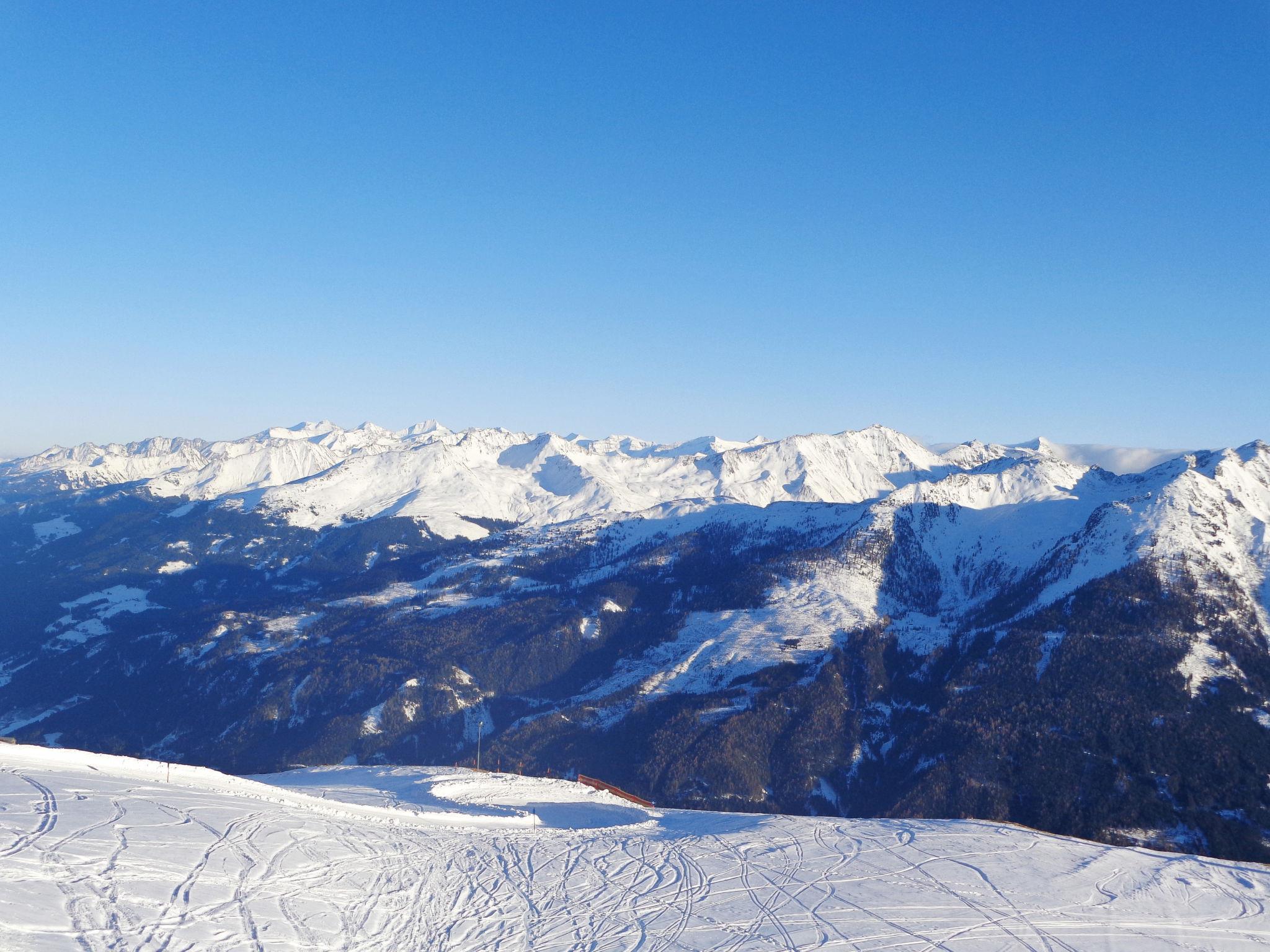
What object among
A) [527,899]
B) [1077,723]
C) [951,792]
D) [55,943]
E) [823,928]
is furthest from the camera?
[1077,723]

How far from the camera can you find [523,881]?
53.1m

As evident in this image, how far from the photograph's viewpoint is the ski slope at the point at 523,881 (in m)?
40.9

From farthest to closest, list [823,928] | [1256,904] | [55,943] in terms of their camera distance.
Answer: [1256,904] → [823,928] → [55,943]

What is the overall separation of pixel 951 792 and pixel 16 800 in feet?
487

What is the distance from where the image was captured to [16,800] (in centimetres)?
5112

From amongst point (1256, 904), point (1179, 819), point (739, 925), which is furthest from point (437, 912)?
point (1179, 819)

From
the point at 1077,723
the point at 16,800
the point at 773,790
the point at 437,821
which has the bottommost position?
the point at 773,790

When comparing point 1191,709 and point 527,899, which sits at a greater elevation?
point 527,899

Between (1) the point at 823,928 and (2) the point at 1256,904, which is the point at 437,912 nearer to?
(1) the point at 823,928

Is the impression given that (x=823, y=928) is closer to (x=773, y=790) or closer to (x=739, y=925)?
(x=739, y=925)

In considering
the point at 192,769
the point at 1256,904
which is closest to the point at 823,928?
the point at 1256,904

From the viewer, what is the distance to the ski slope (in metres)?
40.9

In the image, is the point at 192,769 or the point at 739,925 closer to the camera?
the point at 739,925

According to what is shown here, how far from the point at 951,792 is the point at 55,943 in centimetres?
15316
